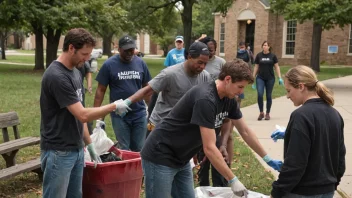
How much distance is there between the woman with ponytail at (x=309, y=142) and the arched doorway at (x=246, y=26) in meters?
35.4

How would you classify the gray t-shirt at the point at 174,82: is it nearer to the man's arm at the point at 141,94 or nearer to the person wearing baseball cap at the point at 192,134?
the man's arm at the point at 141,94

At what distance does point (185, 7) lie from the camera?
30.6 m

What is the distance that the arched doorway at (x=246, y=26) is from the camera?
1485 inches

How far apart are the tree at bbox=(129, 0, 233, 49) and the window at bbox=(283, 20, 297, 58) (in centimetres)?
604

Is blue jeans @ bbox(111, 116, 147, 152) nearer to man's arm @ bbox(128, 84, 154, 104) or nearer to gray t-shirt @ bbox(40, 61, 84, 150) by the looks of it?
man's arm @ bbox(128, 84, 154, 104)

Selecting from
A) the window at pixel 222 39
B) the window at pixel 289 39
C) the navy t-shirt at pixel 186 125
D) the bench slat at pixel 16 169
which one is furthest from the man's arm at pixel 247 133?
the window at pixel 222 39

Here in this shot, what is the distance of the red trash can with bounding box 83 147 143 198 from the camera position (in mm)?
3947

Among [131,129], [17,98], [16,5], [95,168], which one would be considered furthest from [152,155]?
[16,5]

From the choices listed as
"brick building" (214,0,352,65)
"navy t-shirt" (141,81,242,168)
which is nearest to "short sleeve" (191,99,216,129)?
"navy t-shirt" (141,81,242,168)

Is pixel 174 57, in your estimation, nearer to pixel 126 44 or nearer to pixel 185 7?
pixel 126 44

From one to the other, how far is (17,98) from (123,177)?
32.8 feet

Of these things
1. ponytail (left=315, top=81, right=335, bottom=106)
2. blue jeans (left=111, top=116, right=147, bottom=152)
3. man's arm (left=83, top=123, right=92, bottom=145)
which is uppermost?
ponytail (left=315, top=81, right=335, bottom=106)

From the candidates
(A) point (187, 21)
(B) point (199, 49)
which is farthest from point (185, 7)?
(B) point (199, 49)

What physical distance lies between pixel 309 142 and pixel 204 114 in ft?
2.19
